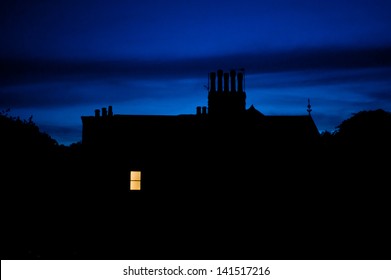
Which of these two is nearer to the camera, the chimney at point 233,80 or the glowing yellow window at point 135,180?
the chimney at point 233,80

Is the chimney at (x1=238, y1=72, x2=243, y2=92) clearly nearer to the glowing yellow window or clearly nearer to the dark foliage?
the dark foliage

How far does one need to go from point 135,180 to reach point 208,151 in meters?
5.09

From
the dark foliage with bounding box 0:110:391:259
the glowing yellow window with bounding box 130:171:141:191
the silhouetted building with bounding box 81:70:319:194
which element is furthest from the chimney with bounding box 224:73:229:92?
the glowing yellow window with bounding box 130:171:141:191

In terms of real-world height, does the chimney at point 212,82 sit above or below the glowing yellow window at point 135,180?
above

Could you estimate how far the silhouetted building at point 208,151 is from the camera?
29.9m

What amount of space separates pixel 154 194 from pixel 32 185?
7434 mm

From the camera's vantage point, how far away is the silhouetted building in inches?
1177

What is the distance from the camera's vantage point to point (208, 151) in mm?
30438

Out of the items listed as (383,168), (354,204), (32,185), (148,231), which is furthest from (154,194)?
(383,168)

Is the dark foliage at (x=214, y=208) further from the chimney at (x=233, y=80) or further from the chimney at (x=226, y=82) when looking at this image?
the chimney at (x=226, y=82)

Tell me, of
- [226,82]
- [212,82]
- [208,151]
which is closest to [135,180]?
[208,151]

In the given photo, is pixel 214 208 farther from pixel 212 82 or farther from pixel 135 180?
pixel 212 82

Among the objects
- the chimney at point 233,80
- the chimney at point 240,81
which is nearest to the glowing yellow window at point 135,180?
the chimney at point 233,80

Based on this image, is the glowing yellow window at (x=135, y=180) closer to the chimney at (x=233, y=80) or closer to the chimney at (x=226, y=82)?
the chimney at (x=226, y=82)
